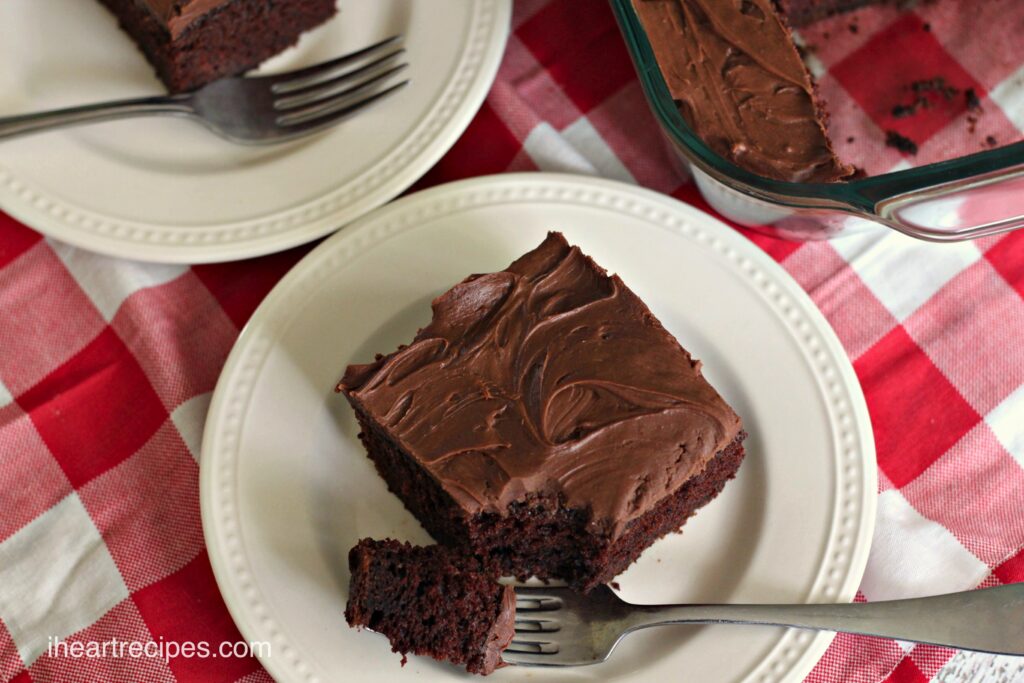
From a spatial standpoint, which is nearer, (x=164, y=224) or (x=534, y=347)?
(x=534, y=347)

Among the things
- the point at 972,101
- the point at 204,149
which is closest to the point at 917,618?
the point at 972,101

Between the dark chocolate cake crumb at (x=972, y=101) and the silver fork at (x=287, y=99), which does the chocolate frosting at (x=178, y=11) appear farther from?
the dark chocolate cake crumb at (x=972, y=101)

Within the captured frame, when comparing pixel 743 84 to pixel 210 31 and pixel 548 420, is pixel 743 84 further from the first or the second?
pixel 210 31

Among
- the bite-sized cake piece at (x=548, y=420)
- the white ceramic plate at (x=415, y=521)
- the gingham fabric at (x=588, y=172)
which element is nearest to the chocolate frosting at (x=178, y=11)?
the gingham fabric at (x=588, y=172)

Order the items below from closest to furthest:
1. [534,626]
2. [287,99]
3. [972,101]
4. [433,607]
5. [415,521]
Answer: [433,607]
[534,626]
[415,521]
[287,99]
[972,101]

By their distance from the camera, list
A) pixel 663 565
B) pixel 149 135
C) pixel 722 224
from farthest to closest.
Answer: pixel 149 135 → pixel 722 224 → pixel 663 565

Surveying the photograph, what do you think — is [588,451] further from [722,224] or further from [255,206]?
[255,206]

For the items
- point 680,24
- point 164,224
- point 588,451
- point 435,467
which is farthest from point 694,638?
point 164,224
